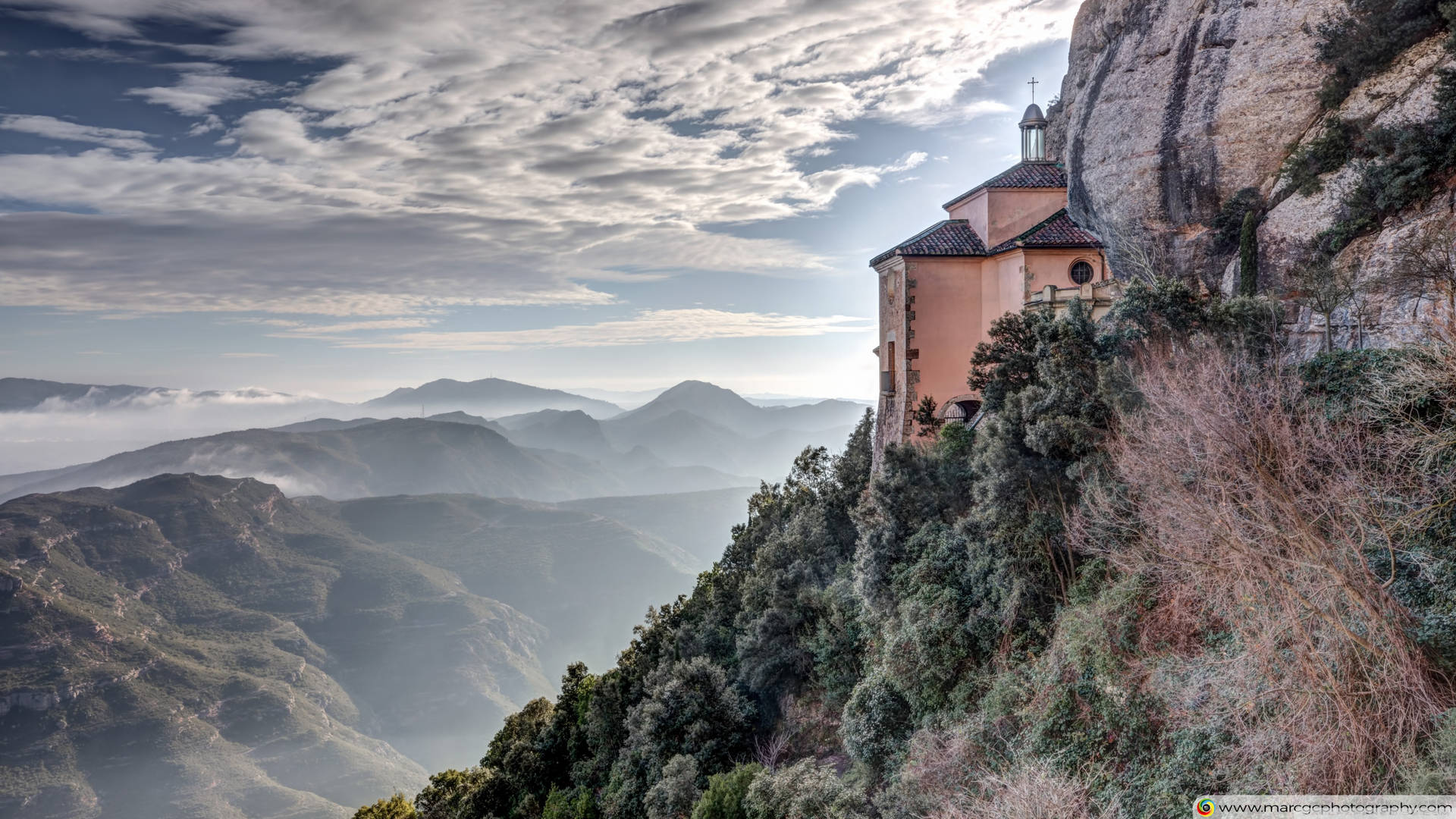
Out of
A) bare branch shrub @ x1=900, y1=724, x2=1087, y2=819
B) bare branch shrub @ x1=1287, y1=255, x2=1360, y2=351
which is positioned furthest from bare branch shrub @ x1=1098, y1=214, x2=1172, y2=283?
bare branch shrub @ x1=900, y1=724, x2=1087, y2=819

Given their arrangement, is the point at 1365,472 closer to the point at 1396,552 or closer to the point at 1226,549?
the point at 1396,552

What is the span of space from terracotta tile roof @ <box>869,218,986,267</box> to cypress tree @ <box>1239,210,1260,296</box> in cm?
891

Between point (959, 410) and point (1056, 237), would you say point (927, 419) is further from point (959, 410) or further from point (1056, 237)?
point (1056, 237)

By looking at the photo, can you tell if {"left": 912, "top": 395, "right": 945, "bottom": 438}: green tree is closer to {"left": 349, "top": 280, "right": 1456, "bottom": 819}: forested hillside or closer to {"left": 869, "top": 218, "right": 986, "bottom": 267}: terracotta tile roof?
{"left": 349, "top": 280, "right": 1456, "bottom": 819}: forested hillside

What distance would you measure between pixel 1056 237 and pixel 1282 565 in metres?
16.5

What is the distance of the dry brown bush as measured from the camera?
410 inches

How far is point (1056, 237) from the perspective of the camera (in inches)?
1027

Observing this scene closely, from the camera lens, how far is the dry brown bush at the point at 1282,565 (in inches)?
410

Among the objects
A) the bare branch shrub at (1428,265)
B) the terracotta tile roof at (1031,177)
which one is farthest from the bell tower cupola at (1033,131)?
the bare branch shrub at (1428,265)

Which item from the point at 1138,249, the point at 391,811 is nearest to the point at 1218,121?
the point at 1138,249

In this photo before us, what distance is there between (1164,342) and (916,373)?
416 inches

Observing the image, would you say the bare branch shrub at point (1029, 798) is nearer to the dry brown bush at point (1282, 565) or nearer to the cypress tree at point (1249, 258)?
the dry brown bush at point (1282, 565)

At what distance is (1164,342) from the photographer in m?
17.9

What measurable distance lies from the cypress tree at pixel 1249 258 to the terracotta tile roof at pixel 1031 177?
8770 mm
